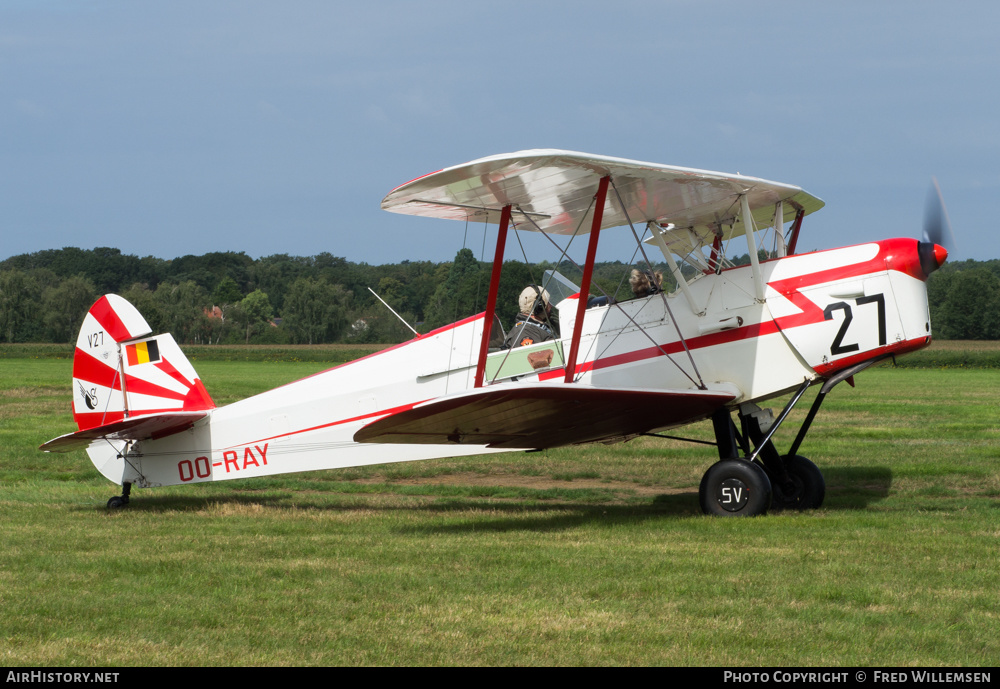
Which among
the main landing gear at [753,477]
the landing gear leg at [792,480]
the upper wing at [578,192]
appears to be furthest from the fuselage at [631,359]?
the landing gear leg at [792,480]

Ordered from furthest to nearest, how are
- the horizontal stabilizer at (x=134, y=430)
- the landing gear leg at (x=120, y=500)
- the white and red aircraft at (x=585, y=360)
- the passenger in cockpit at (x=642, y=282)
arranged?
1. the landing gear leg at (x=120, y=500)
2. the horizontal stabilizer at (x=134, y=430)
3. the passenger in cockpit at (x=642, y=282)
4. the white and red aircraft at (x=585, y=360)

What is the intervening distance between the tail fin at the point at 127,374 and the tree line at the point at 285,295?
8.79ft

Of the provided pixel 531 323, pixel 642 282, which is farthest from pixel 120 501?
pixel 642 282

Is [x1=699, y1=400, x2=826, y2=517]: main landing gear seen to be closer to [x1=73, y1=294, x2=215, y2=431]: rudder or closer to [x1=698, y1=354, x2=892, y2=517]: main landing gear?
[x1=698, y1=354, x2=892, y2=517]: main landing gear

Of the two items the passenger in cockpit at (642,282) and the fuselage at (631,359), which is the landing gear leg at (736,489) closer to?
the fuselage at (631,359)

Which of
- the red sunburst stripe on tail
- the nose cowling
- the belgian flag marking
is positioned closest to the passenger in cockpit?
the nose cowling

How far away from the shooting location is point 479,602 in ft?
17.1

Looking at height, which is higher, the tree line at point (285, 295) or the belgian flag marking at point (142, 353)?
the tree line at point (285, 295)

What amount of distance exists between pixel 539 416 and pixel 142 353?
15.3 ft

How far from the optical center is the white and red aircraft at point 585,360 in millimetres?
7660

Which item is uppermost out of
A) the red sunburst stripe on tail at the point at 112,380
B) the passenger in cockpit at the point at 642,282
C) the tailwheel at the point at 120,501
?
the passenger in cockpit at the point at 642,282

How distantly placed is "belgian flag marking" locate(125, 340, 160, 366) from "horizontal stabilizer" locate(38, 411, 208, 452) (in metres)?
0.67

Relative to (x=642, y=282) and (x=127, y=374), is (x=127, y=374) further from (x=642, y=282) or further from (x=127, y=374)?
(x=642, y=282)
